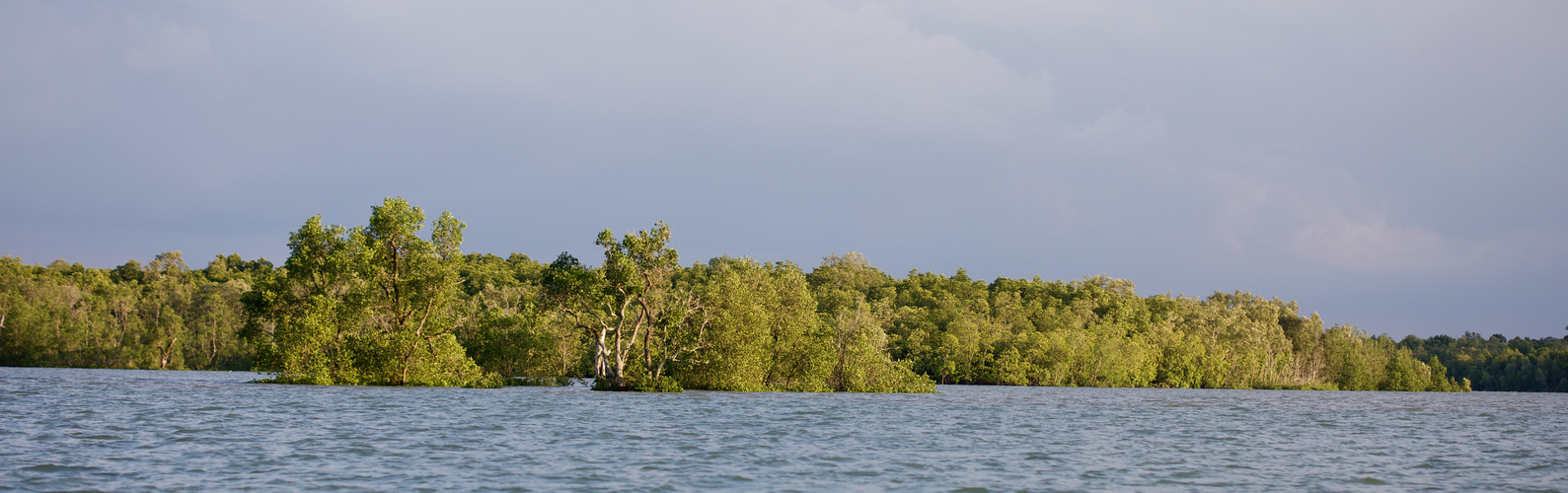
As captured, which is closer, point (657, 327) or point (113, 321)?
point (657, 327)

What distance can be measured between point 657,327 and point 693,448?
32867 mm

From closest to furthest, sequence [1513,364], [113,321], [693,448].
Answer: [693,448]
[113,321]
[1513,364]

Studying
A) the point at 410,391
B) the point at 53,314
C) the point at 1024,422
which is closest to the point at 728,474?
the point at 1024,422

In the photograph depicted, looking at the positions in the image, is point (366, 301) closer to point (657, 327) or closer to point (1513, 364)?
point (657, 327)

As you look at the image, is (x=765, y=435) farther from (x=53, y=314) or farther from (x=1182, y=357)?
(x=53, y=314)

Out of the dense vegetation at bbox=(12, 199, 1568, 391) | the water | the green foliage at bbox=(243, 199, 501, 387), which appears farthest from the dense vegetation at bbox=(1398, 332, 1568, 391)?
the green foliage at bbox=(243, 199, 501, 387)

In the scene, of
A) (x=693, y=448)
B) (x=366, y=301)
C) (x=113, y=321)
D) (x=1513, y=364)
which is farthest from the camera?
(x=1513, y=364)

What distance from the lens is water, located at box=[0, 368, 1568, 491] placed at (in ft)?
58.2

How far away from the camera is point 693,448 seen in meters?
23.4

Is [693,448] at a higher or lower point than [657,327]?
lower

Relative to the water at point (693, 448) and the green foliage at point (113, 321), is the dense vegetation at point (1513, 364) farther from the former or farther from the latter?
the green foliage at point (113, 321)

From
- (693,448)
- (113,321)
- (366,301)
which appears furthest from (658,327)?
(113,321)

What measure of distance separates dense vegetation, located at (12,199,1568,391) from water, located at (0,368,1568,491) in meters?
13.7

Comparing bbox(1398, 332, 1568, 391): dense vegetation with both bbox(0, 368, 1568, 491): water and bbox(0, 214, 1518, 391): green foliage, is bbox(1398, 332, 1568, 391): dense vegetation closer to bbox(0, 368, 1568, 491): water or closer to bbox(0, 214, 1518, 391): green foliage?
bbox(0, 214, 1518, 391): green foliage
